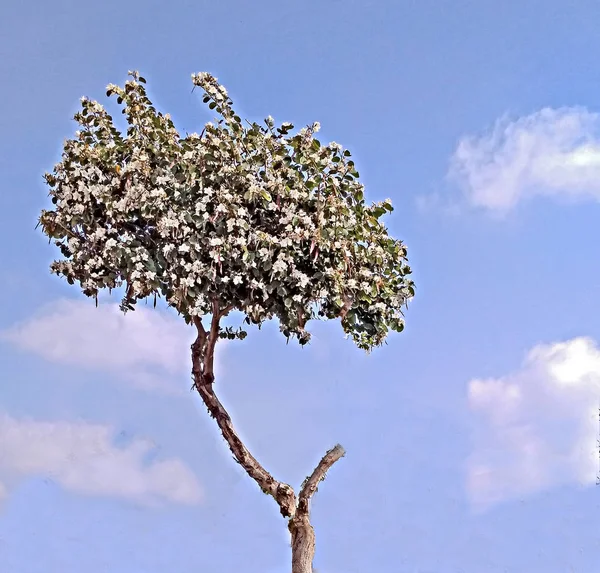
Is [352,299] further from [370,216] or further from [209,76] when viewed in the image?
[209,76]

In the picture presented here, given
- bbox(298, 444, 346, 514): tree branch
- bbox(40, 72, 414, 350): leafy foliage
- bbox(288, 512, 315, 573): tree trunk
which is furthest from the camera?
bbox(298, 444, 346, 514): tree branch

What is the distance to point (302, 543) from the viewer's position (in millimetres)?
9578

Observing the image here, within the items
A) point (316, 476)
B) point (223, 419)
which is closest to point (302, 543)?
point (316, 476)

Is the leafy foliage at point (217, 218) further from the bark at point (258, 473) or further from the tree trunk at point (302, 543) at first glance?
the tree trunk at point (302, 543)

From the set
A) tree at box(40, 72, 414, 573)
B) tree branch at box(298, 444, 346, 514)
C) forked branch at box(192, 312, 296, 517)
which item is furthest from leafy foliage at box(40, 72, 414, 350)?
tree branch at box(298, 444, 346, 514)

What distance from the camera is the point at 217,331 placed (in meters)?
9.66

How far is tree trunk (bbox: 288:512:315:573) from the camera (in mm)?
9570

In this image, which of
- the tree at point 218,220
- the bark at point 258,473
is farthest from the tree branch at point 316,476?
the tree at point 218,220

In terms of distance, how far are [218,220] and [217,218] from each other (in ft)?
0.09

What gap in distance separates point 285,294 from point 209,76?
8.15 ft

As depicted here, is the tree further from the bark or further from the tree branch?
the tree branch

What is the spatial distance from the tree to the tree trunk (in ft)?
7.05

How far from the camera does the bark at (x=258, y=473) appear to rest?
31.4 feet

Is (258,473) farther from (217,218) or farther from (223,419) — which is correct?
(217,218)
